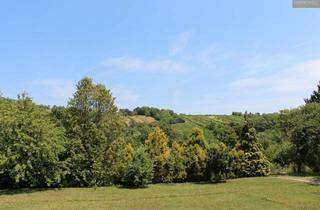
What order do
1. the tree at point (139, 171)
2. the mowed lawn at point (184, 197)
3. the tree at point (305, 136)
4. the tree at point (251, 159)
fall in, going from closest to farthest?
the mowed lawn at point (184, 197) < the tree at point (139, 171) < the tree at point (251, 159) < the tree at point (305, 136)

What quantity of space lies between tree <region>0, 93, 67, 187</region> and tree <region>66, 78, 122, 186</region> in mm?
1366

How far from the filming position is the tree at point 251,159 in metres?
37.9

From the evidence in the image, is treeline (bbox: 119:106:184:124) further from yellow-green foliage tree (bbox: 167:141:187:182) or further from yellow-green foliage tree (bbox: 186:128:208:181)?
yellow-green foliage tree (bbox: 167:141:187:182)

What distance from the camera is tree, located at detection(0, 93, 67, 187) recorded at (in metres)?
31.3

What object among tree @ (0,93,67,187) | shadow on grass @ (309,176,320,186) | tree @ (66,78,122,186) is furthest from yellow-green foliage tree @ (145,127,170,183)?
shadow on grass @ (309,176,320,186)

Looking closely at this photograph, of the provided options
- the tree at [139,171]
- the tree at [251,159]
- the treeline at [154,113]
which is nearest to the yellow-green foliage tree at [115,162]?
the tree at [139,171]

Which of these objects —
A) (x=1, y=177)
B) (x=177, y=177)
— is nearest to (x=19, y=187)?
(x=1, y=177)

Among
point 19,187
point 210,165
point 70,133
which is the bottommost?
point 19,187

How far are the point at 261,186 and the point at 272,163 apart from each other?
40.7 feet

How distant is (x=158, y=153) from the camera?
3609cm

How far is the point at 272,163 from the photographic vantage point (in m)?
42.8

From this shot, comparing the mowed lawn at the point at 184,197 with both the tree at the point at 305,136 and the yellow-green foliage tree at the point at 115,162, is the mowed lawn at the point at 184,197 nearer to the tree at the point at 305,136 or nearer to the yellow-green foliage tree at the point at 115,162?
the yellow-green foliage tree at the point at 115,162

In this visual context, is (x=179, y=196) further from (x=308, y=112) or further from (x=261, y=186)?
(x=308, y=112)

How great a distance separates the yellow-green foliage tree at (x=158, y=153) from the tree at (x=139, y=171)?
1.66 m
